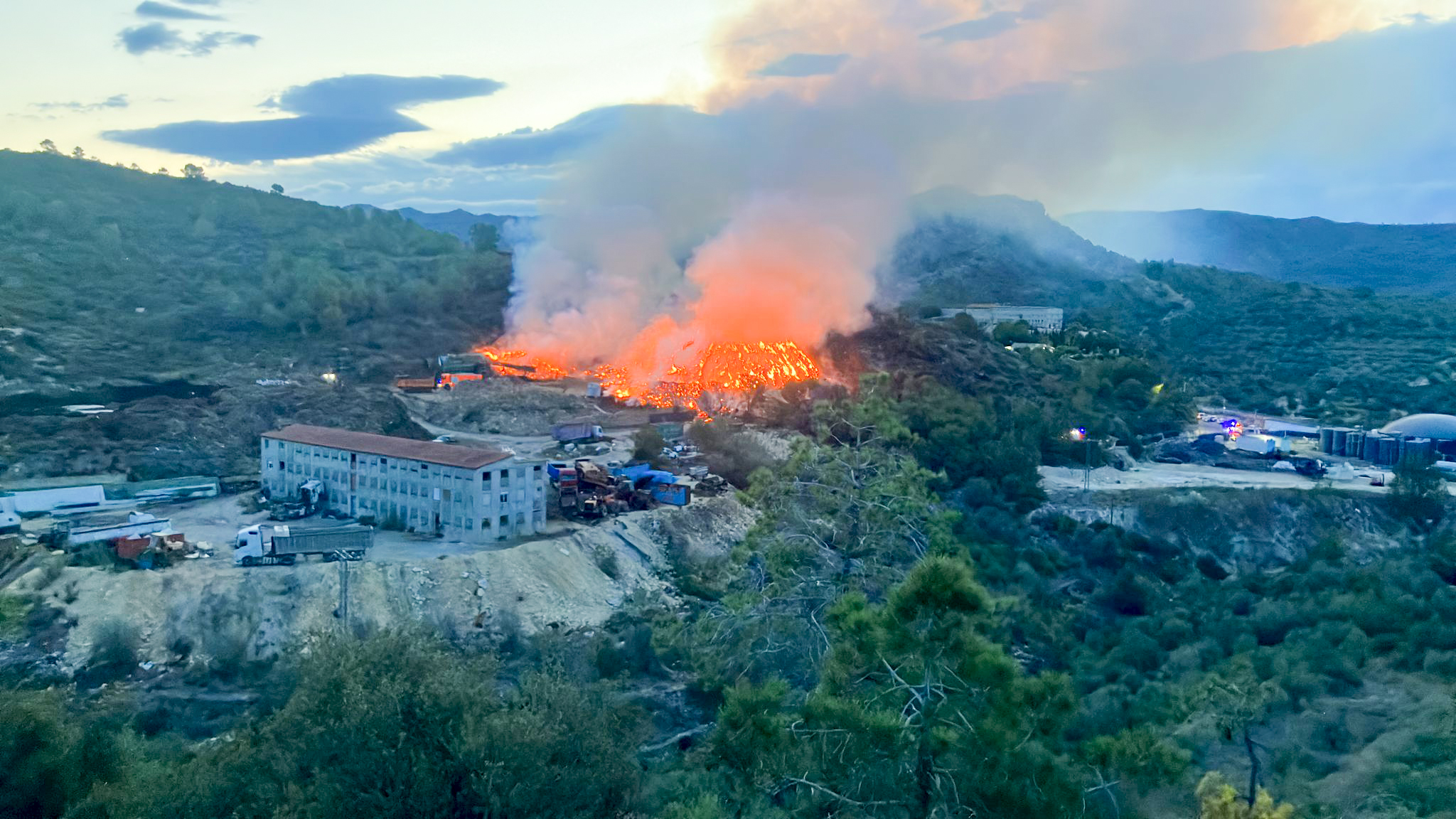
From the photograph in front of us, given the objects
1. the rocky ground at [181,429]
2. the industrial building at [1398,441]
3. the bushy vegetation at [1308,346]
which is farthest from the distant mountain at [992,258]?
the rocky ground at [181,429]

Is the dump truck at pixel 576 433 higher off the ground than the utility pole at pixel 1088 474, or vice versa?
the dump truck at pixel 576 433

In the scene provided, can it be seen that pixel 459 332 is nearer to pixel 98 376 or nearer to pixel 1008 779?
pixel 98 376

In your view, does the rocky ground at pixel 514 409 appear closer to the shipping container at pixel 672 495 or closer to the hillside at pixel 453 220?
the shipping container at pixel 672 495

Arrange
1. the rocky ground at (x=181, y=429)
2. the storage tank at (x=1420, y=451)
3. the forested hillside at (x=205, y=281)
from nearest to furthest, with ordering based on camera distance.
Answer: the rocky ground at (x=181, y=429) → the storage tank at (x=1420, y=451) → the forested hillside at (x=205, y=281)

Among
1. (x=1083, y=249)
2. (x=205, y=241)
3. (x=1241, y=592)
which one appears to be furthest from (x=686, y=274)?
(x=1083, y=249)

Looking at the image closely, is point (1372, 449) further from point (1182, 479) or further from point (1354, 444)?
point (1182, 479)

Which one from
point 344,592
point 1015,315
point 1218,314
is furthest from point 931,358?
point 1218,314
